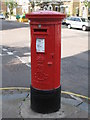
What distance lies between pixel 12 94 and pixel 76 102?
1550 millimetres

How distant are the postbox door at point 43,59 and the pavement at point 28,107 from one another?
0.56m

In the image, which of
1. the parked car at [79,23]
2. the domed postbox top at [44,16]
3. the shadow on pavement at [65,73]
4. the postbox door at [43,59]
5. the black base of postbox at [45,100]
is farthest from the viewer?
the parked car at [79,23]

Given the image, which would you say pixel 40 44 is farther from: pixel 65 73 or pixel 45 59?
pixel 65 73

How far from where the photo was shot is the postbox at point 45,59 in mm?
4211

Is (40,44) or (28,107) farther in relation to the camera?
(28,107)

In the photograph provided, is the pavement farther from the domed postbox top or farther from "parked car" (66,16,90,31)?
"parked car" (66,16,90,31)

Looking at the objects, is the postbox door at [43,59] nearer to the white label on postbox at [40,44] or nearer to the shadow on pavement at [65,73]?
the white label on postbox at [40,44]

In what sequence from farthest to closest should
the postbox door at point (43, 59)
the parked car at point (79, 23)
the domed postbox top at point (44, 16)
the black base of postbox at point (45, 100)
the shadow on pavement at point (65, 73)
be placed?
the parked car at point (79, 23)
the shadow on pavement at point (65, 73)
the black base of postbox at point (45, 100)
the postbox door at point (43, 59)
the domed postbox top at point (44, 16)

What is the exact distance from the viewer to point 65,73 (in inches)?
296

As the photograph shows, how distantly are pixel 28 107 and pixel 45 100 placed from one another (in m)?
0.55

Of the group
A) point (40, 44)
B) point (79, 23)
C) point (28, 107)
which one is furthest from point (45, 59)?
point (79, 23)

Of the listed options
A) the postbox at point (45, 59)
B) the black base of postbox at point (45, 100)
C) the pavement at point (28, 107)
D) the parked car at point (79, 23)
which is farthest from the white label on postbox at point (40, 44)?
the parked car at point (79, 23)

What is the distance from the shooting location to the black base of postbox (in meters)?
4.46

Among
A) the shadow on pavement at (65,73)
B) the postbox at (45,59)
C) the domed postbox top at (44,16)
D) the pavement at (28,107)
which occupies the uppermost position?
the domed postbox top at (44,16)
